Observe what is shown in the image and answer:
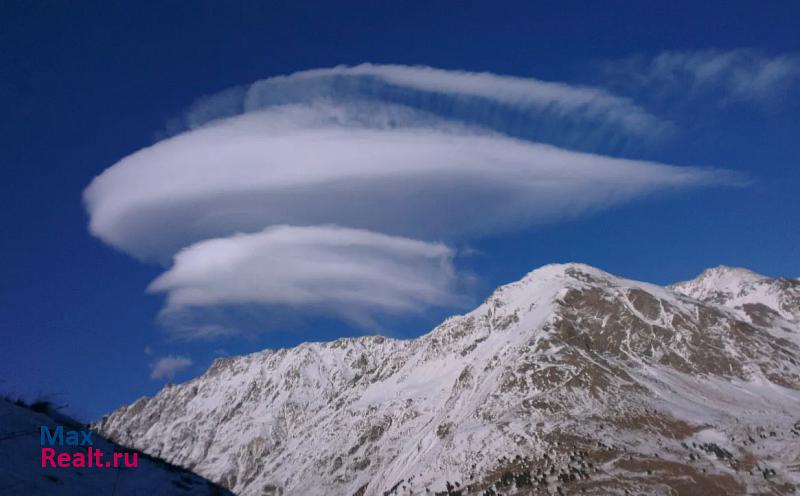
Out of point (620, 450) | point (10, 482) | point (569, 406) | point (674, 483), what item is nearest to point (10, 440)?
point (10, 482)

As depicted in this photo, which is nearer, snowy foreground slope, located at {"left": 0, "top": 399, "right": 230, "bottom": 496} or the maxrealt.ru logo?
snowy foreground slope, located at {"left": 0, "top": 399, "right": 230, "bottom": 496}

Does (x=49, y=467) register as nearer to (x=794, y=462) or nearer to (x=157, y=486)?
(x=157, y=486)

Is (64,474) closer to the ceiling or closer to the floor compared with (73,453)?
closer to the floor

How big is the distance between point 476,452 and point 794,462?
3473 inches

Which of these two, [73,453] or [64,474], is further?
[73,453]

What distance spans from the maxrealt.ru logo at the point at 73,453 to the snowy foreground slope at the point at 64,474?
178 millimetres

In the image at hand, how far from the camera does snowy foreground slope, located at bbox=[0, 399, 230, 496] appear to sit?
16.6 meters

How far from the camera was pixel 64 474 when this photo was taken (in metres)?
18.3

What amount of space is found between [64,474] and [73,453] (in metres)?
2.29

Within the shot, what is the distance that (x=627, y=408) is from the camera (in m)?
196

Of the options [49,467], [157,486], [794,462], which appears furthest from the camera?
[794,462]

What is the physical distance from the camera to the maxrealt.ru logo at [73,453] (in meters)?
19.3

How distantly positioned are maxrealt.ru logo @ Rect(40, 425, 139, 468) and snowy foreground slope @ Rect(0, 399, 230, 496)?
178 millimetres

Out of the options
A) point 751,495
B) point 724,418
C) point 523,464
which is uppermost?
point 724,418
